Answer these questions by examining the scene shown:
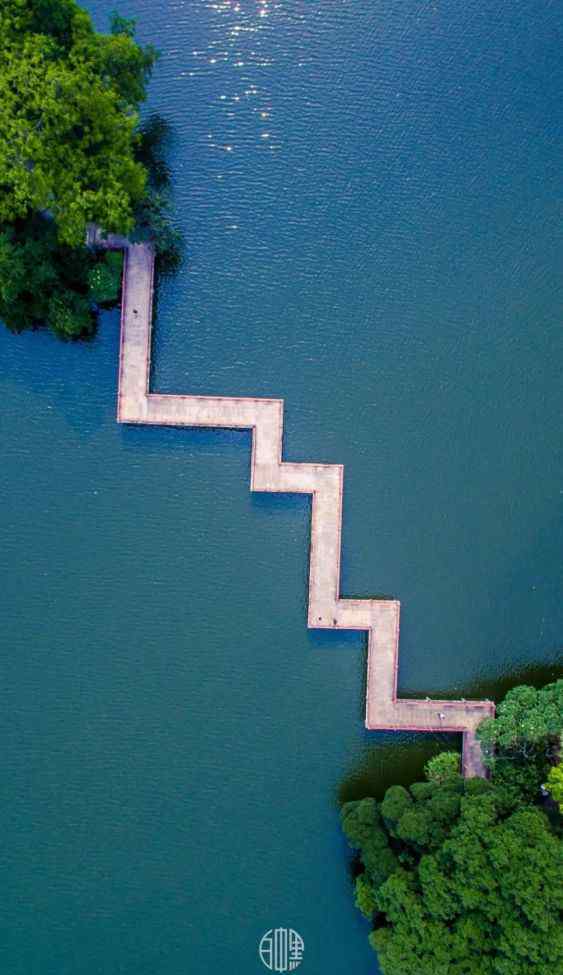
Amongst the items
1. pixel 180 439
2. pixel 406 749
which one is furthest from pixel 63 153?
pixel 406 749

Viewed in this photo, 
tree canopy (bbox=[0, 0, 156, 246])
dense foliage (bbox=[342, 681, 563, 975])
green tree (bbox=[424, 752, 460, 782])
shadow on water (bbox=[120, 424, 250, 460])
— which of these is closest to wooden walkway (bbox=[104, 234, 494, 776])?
shadow on water (bbox=[120, 424, 250, 460])

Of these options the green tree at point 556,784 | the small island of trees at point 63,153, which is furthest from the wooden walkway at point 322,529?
the green tree at point 556,784

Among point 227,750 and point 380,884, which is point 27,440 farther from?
point 380,884

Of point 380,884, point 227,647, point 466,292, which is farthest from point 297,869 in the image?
point 466,292

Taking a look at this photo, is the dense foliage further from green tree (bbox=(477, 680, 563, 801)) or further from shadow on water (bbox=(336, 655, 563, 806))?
shadow on water (bbox=(336, 655, 563, 806))

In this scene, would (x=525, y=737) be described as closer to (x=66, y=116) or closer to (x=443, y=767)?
(x=443, y=767)
